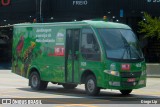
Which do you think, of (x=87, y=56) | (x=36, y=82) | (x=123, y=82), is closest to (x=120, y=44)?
(x=87, y=56)

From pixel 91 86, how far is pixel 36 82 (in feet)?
10.8

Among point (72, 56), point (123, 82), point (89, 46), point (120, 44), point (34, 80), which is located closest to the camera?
point (123, 82)

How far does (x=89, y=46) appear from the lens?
16844 millimetres

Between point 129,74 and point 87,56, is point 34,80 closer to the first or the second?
point 87,56

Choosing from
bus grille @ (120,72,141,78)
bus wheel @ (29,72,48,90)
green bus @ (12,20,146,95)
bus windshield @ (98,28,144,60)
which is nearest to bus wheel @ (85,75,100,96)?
green bus @ (12,20,146,95)

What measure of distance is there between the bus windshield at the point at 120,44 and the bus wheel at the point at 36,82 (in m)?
3.89

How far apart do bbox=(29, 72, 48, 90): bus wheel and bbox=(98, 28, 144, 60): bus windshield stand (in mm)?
3887

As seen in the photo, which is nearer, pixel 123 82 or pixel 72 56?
pixel 123 82

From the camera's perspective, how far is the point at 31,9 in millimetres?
43375

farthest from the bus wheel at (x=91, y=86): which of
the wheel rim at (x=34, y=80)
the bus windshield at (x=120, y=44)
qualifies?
the wheel rim at (x=34, y=80)

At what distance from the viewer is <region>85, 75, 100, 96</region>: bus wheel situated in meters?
16.7

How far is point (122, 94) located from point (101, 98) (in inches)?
69.3

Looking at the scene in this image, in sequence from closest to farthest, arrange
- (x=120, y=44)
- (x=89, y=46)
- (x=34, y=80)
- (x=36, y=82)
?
(x=120, y=44) → (x=89, y=46) → (x=36, y=82) → (x=34, y=80)

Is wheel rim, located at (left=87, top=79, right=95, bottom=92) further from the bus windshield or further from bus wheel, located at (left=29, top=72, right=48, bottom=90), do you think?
bus wheel, located at (left=29, top=72, right=48, bottom=90)
